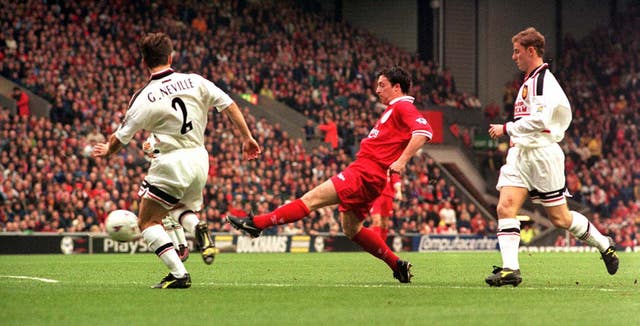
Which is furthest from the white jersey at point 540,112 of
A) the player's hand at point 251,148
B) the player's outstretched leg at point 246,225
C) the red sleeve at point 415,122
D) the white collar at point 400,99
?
the player's outstretched leg at point 246,225

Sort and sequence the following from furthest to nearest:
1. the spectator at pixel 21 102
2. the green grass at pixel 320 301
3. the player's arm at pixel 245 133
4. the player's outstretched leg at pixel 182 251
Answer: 1. the spectator at pixel 21 102
2. the player's outstretched leg at pixel 182 251
3. the player's arm at pixel 245 133
4. the green grass at pixel 320 301

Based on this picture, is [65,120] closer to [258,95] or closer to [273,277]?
[258,95]

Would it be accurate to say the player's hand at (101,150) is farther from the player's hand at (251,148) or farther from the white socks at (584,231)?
the white socks at (584,231)

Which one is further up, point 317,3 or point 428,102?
point 317,3

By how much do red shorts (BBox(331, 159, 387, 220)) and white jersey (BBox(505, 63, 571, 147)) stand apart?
1318 millimetres

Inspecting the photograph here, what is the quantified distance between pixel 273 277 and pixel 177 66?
19.8m

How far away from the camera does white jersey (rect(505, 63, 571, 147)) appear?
10375 mm

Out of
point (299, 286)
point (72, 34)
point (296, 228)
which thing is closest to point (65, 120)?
point (72, 34)

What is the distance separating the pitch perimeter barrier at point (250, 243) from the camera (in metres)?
23.7

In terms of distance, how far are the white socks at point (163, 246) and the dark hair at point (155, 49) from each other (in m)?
1.45

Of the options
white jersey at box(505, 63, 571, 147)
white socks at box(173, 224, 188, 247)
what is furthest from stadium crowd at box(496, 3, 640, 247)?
white jersey at box(505, 63, 571, 147)

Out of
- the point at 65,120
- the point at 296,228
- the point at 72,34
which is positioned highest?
the point at 72,34

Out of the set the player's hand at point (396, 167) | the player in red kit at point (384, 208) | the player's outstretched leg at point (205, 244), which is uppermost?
the player's hand at point (396, 167)

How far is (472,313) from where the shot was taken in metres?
7.45
